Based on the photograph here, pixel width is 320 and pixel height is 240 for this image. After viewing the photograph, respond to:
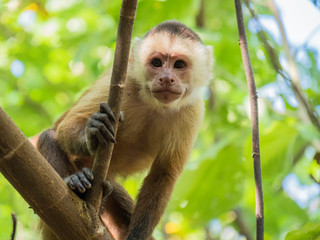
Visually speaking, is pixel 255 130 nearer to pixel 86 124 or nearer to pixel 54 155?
pixel 86 124

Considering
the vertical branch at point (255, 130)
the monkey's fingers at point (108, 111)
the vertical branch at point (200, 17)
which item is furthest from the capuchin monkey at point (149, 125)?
the vertical branch at point (200, 17)

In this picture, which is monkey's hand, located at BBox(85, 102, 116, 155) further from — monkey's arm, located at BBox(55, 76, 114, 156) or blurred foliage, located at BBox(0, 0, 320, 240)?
blurred foliage, located at BBox(0, 0, 320, 240)

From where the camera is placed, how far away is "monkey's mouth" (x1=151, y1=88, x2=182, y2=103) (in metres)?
5.50

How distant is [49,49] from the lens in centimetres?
1093

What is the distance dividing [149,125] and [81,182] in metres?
1.70

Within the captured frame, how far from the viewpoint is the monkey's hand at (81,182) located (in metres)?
4.56

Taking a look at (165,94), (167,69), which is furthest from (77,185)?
(167,69)

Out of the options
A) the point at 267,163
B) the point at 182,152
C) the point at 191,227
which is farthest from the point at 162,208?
the point at 191,227

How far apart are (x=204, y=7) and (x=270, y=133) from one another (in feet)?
14.9

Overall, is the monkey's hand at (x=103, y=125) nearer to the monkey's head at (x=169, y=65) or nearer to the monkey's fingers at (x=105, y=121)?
the monkey's fingers at (x=105, y=121)

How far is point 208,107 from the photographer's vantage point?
10469 mm

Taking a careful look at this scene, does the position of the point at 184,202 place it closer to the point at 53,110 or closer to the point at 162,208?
the point at 162,208

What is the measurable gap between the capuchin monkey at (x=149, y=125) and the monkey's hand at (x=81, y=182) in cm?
75

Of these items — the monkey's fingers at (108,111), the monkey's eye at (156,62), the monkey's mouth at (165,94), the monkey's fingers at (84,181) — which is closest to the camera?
the monkey's fingers at (108,111)
